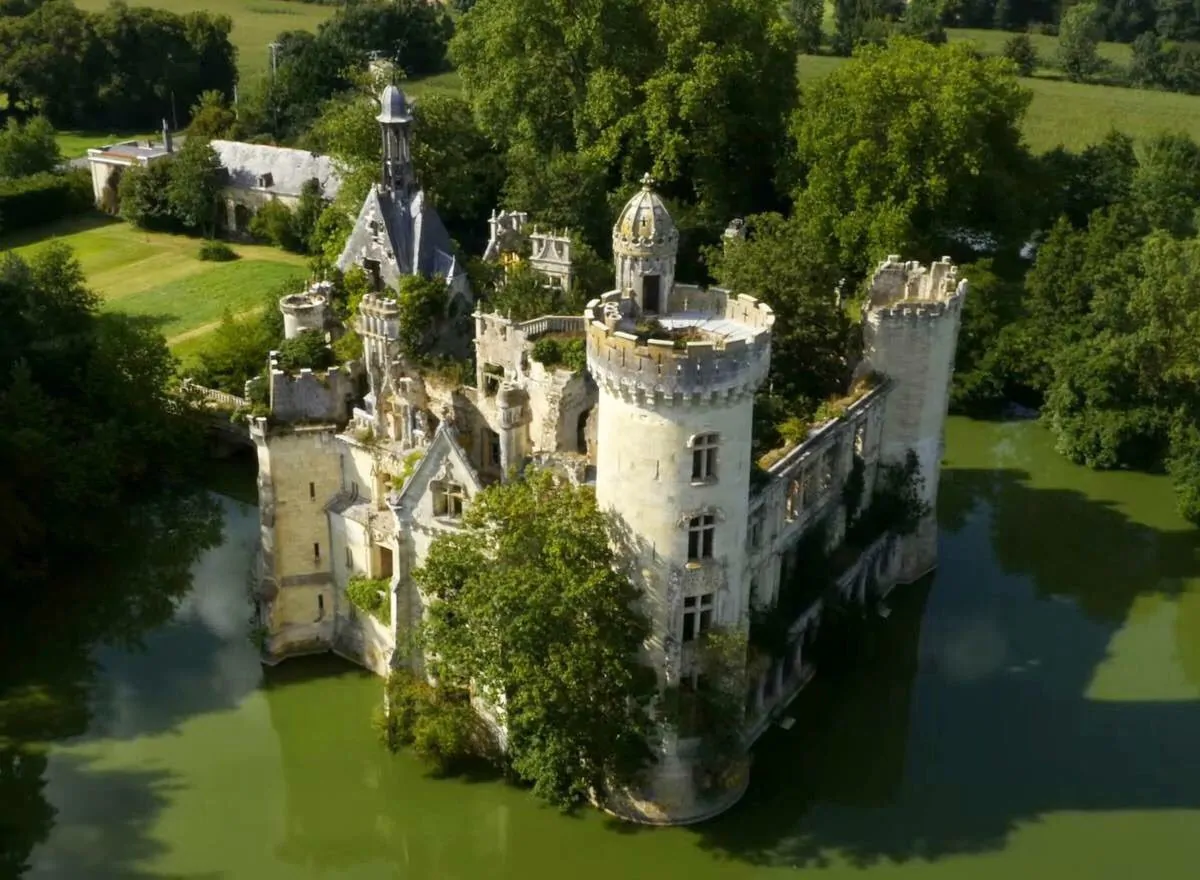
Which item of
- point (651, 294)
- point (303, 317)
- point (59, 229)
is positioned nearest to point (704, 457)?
point (651, 294)

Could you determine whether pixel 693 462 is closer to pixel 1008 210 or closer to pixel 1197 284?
pixel 1197 284

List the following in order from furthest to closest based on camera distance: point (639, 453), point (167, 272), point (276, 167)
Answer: point (276, 167) < point (167, 272) < point (639, 453)

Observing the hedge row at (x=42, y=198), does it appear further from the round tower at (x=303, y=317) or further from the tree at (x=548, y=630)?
the tree at (x=548, y=630)

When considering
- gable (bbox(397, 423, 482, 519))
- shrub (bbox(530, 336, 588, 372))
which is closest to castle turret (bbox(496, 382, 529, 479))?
shrub (bbox(530, 336, 588, 372))

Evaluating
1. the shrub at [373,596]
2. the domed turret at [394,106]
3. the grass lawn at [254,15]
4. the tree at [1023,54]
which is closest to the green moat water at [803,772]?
the shrub at [373,596]

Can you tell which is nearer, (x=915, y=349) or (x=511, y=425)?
(x=511, y=425)

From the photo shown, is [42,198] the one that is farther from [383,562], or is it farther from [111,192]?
[383,562]

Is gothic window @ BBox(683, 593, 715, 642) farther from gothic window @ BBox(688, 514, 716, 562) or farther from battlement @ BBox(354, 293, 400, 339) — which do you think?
battlement @ BBox(354, 293, 400, 339)
